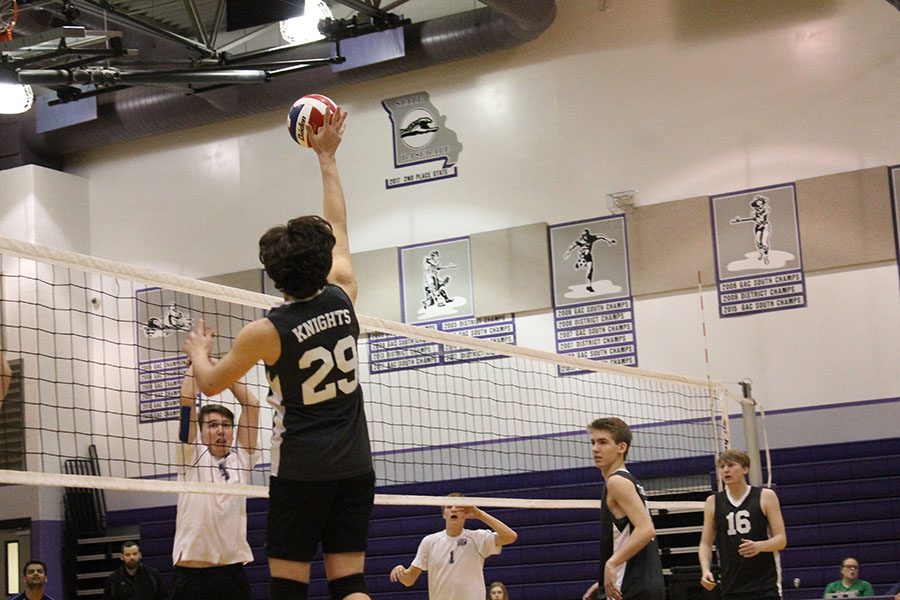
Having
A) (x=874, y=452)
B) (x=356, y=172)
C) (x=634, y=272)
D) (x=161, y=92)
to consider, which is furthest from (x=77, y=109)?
(x=874, y=452)

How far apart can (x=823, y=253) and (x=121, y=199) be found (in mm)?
11094

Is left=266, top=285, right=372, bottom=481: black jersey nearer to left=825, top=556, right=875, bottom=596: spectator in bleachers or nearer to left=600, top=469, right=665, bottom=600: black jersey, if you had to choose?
left=600, top=469, right=665, bottom=600: black jersey

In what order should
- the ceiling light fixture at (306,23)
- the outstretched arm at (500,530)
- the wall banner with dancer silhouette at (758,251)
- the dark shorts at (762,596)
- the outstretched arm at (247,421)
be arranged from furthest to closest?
the ceiling light fixture at (306,23) → the wall banner with dancer silhouette at (758,251) → the outstretched arm at (500,530) → the dark shorts at (762,596) → the outstretched arm at (247,421)

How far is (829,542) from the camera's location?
13539mm

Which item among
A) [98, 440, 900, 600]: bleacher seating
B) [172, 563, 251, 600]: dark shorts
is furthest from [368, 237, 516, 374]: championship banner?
[172, 563, 251, 600]: dark shorts

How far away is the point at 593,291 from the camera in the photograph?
613 inches

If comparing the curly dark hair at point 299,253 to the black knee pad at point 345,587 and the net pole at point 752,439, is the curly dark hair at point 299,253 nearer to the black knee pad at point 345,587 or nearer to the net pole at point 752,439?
the black knee pad at point 345,587

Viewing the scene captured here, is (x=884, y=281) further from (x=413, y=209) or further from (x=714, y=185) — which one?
(x=413, y=209)

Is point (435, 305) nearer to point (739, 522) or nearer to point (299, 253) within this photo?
point (739, 522)

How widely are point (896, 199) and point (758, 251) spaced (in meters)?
1.74

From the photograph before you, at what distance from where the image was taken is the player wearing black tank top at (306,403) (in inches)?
155

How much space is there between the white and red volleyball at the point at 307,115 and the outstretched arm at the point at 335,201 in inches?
0.9

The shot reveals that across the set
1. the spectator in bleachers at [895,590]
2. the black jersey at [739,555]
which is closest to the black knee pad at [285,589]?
the black jersey at [739,555]

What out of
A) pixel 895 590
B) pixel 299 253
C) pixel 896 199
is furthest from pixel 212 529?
A: pixel 896 199
